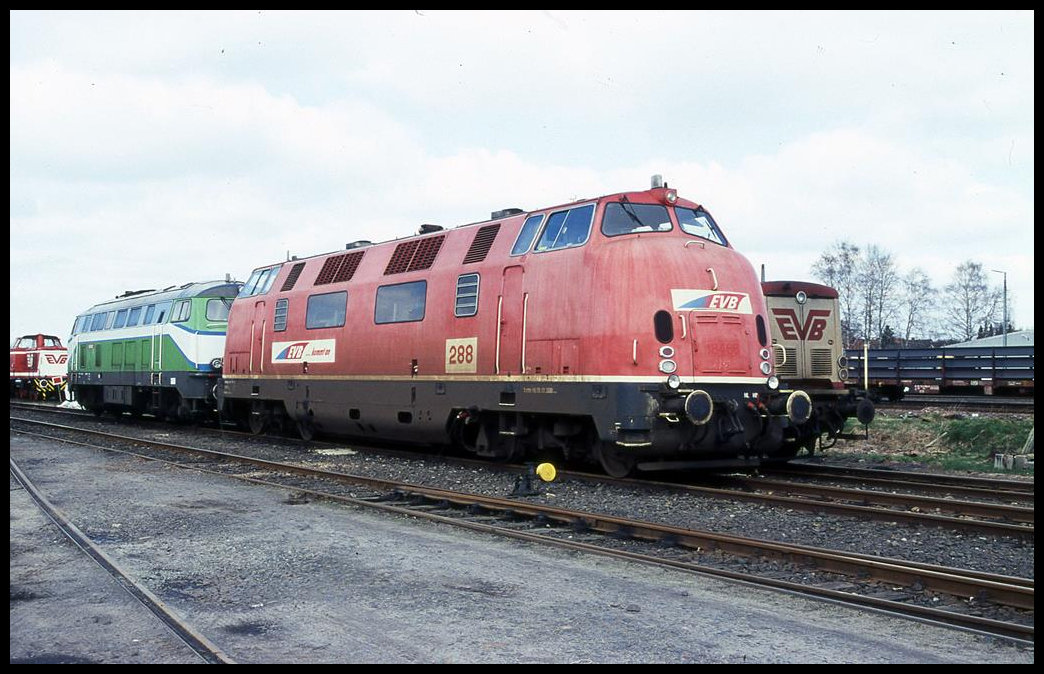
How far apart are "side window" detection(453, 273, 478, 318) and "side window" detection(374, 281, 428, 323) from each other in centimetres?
87

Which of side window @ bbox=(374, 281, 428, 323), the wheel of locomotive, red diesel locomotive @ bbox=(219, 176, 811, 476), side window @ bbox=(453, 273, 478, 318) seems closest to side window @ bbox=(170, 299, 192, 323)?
red diesel locomotive @ bbox=(219, 176, 811, 476)

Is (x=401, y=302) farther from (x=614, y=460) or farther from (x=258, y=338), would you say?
(x=258, y=338)

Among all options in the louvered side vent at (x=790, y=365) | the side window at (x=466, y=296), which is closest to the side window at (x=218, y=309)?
the side window at (x=466, y=296)

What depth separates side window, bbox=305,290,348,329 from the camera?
16109mm

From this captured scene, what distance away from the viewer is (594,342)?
11.3 meters

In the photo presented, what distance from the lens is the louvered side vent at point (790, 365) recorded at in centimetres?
1584

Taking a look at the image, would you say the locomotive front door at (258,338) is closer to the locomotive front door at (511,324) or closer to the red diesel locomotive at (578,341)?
the red diesel locomotive at (578,341)

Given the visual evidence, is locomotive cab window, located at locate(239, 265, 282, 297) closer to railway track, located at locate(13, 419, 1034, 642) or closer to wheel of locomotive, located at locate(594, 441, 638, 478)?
railway track, located at locate(13, 419, 1034, 642)

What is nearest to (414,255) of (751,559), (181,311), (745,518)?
(745,518)

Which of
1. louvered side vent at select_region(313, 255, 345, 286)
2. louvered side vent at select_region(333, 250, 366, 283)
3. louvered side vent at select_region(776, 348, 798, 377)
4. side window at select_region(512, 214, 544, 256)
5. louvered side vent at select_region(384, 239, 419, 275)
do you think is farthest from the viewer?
louvered side vent at select_region(313, 255, 345, 286)

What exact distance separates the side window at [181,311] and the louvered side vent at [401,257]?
862 cm

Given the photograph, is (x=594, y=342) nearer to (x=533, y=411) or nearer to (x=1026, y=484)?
(x=533, y=411)

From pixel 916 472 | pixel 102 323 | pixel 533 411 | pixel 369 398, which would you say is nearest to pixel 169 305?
pixel 102 323
